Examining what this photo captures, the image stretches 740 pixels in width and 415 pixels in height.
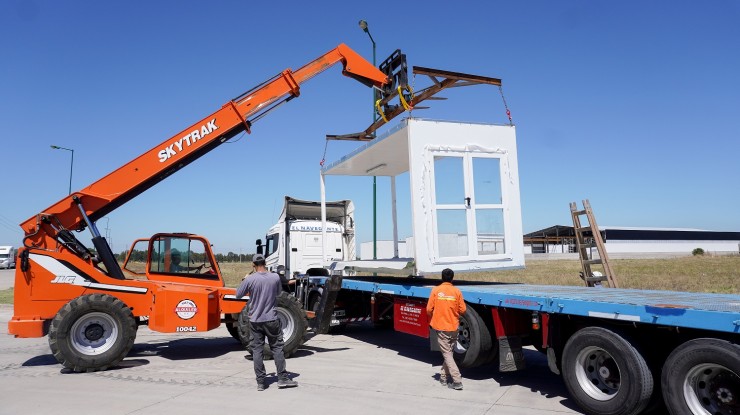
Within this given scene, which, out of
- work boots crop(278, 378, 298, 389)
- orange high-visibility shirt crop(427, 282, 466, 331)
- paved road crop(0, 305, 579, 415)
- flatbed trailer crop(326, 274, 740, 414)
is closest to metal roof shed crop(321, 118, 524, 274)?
flatbed trailer crop(326, 274, 740, 414)

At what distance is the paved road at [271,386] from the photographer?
585 centimetres

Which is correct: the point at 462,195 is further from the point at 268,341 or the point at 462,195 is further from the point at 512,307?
the point at 268,341

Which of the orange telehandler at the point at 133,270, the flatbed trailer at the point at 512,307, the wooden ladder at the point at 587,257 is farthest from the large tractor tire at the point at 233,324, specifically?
the wooden ladder at the point at 587,257

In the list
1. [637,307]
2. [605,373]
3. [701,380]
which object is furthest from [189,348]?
[701,380]

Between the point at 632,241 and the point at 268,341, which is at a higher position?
the point at 632,241

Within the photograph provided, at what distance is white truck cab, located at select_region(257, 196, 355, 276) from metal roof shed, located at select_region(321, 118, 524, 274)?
5496 millimetres

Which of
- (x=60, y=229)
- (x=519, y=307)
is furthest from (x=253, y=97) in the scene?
(x=519, y=307)

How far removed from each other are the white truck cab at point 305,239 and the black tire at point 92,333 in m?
5.55

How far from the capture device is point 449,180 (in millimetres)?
8469

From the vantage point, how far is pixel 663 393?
470 centimetres

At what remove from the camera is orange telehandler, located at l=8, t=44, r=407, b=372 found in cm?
793

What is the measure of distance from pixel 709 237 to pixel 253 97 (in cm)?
8733

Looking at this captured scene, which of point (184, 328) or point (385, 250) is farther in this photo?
point (385, 250)

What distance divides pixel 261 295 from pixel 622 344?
165 inches
